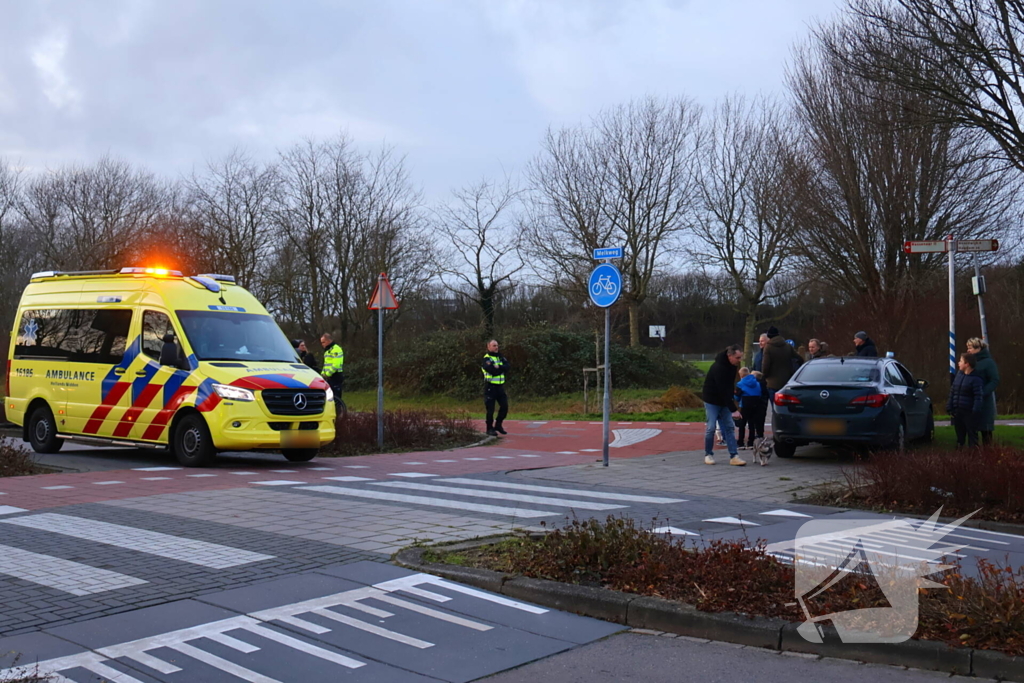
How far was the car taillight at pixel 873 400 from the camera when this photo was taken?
13.4 metres

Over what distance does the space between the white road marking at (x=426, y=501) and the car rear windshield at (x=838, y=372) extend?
6.57 metres

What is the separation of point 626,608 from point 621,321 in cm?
3476

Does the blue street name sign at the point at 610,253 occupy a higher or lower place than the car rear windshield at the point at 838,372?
higher

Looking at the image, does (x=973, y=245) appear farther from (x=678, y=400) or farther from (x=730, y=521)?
(x=678, y=400)

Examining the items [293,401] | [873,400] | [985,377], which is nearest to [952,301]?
[985,377]

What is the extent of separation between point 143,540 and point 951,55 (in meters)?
12.1

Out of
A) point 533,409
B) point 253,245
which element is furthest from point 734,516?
point 253,245

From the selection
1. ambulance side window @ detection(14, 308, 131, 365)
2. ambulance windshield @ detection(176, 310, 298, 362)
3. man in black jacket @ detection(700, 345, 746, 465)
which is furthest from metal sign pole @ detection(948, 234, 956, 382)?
ambulance side window @ detection(14, 308, 131, 365)

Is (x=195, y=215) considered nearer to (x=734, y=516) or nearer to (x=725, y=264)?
(x=725, y=264)

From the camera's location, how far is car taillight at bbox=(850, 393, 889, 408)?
13.4 m

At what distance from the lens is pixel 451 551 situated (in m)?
6.91

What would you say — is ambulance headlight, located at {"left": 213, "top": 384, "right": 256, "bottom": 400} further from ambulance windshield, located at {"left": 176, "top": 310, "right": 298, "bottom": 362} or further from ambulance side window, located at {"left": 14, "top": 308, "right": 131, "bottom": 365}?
ambulance side window, located at {"left": 14, "top": 308, "right": 131, "bottom": 365}

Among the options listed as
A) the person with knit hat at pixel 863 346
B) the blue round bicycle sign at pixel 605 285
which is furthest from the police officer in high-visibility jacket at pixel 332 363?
the person with knit hat at pixel 863 346

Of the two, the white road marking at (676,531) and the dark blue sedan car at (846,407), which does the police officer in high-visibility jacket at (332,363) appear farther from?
the white road marking at (676,531)
